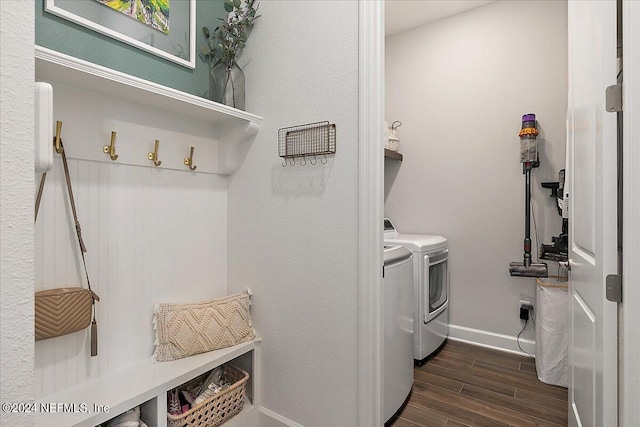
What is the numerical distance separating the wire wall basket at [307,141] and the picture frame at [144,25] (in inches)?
24.2

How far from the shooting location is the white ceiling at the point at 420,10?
2719mm

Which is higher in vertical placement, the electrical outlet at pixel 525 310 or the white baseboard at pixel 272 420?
the electrical outlet at pixel 525 310

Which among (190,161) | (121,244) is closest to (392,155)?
(190,161)

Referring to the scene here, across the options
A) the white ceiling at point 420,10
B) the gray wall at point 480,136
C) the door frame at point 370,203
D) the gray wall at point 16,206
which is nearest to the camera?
the gray wall at point 16,206

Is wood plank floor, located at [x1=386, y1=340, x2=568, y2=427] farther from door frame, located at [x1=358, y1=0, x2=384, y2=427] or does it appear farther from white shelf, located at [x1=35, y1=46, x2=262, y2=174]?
white shelf, located at [x1=35, y1=46, x2=262, y2=174]

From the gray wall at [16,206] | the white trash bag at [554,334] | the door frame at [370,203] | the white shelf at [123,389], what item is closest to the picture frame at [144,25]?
the gray wall at [16,206]

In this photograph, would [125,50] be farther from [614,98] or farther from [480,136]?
[480,136]

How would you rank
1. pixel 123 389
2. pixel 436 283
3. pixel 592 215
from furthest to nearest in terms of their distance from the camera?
pixel 436 283, pixel 123 389, pixel 592 215

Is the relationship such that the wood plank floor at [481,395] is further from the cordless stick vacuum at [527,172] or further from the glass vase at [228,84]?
the glass vase at [228,84]

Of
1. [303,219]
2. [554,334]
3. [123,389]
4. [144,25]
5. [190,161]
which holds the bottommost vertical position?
[554,334]

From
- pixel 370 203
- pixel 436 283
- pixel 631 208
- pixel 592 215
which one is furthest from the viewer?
pixel 436 283

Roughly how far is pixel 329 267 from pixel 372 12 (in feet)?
3.57

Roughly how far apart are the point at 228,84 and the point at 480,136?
2.08 metres

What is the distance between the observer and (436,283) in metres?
2.67
